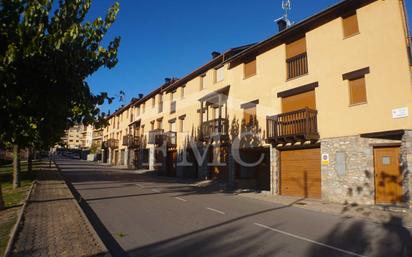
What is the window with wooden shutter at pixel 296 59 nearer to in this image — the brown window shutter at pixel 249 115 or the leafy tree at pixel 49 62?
the brown window shutter at pixel 249 115

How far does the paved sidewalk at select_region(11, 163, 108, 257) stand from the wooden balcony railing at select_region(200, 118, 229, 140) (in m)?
12.8

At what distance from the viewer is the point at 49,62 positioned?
346 inches

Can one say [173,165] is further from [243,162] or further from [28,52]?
[28,52]

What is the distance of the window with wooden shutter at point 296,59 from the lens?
17.3m

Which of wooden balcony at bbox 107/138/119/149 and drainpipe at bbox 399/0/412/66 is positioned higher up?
drainpipe at bbox 399/0/412/66

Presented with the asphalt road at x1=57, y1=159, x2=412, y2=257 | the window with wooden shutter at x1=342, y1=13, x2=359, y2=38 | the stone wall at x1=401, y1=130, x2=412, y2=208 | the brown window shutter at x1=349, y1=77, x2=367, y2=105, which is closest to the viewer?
the asphalt road at x1=57, y1=159, x2=412, y2=257

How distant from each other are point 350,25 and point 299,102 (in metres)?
4.36

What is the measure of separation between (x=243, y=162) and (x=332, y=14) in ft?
35.1

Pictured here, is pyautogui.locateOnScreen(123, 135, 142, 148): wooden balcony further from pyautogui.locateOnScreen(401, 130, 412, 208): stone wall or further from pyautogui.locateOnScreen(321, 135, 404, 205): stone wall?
pyautogui.locateOnScreen(401, 130, 412, 208): stone wall

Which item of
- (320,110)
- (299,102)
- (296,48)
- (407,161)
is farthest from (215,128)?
(407,161)

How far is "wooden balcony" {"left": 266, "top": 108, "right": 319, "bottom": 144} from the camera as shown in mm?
15966

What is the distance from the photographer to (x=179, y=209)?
11.8 meters

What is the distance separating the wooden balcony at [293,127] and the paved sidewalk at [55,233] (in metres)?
10.5

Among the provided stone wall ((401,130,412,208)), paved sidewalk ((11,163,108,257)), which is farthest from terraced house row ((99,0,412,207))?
paved sidewalk ((11,163,108,257))
